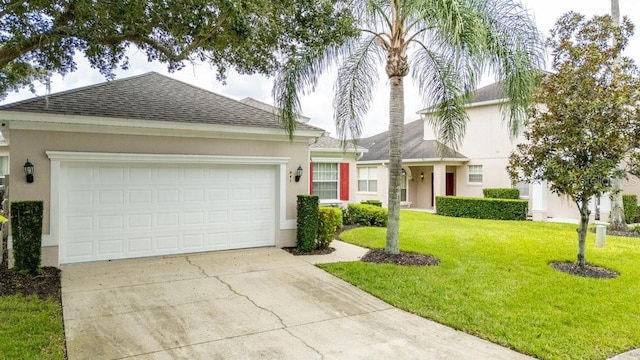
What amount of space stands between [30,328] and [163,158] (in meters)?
4.56

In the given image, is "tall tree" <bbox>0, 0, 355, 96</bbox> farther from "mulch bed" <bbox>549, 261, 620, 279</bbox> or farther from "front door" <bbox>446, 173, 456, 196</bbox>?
"front door" <bbox>446, 173, 456, 196</bbox>

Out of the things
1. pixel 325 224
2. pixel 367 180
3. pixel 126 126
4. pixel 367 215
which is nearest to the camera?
pixel 126 126

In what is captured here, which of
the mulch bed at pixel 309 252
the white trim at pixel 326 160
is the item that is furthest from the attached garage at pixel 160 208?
the white trim at pixel 326 160

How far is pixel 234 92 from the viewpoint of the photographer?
2197 cm

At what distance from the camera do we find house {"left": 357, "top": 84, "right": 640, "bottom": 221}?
59.7ft

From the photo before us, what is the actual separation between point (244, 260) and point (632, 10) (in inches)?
709

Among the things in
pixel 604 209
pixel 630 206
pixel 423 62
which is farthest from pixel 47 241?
pixel 630 206

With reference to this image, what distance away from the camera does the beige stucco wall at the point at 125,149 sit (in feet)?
25.2

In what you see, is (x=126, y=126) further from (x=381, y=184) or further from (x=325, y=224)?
(x=381, y=184)

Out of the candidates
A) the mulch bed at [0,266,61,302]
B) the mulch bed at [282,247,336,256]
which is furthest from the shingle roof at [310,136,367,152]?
the mulch bed at [0,266,61,302]

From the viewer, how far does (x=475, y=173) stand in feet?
72.5

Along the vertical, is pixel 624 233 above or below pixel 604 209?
below

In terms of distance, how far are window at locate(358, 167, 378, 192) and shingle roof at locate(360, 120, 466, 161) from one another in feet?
2.51

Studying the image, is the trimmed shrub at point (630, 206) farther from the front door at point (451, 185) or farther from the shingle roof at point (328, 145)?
the shingle roof at point (328, 145)
